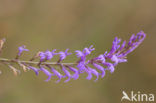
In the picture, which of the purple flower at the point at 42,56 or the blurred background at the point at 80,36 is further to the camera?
the blurred background at the point at 80,36

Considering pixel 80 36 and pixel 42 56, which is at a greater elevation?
pixel 80 36

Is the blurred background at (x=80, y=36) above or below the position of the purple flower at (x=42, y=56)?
above

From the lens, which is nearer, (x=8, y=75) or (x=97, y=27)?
(x=8, y=75)

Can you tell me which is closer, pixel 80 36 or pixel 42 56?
pixel 42 56

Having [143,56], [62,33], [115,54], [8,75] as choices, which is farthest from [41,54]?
[143,56]

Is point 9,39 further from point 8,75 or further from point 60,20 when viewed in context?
point 60,20

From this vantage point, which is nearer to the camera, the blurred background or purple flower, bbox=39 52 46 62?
purple flower, bbox=39 52 46 62

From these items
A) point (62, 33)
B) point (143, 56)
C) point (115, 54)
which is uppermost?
point (62, 33)

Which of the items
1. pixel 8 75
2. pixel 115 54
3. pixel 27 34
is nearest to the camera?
pixel 115 54
